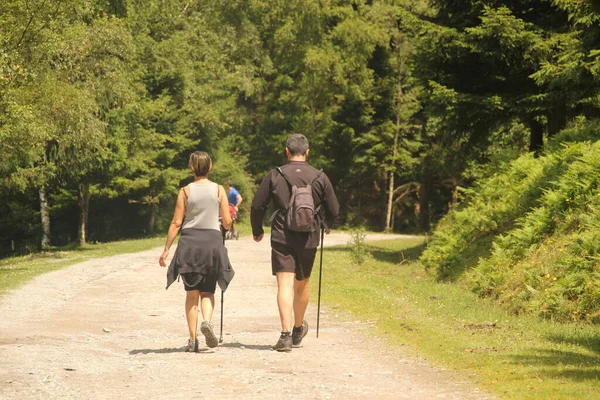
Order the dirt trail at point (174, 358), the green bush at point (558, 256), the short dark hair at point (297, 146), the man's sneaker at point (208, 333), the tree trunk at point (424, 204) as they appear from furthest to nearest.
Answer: the tree trunk at point (424, 204) < the green bush at point (558, 256) < the short dark hair at point (297, 146) < the man's sneaker at point (208, 333) < the dirt trail at point (174, 358)

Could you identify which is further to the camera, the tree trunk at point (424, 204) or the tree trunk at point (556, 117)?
the tree trunk at point (424, 204)

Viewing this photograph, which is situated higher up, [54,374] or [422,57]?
[422,57]

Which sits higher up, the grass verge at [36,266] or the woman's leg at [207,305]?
the woman's leg at [207,305]

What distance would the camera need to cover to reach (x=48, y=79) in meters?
25.6

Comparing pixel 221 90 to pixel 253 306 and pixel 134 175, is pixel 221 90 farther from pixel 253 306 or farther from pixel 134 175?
pixel 253 306

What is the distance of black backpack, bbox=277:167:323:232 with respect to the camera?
10219 millimetres

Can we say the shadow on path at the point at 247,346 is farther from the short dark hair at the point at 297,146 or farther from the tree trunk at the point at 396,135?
the tree trunk at the point at 396,135

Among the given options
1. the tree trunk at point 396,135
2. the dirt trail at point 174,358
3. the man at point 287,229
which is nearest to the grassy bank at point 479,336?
the dirt trail at point 174,358

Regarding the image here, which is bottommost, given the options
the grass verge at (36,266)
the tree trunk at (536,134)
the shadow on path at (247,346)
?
the grass verge at (36,266)

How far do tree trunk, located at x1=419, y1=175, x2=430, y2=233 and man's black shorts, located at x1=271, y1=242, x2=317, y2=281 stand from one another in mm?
43673

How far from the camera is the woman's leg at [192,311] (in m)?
10.4

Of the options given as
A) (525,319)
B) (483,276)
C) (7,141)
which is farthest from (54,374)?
(7,141)

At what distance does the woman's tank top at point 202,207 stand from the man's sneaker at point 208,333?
1091 millimetres

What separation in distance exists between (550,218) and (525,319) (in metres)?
4.41
